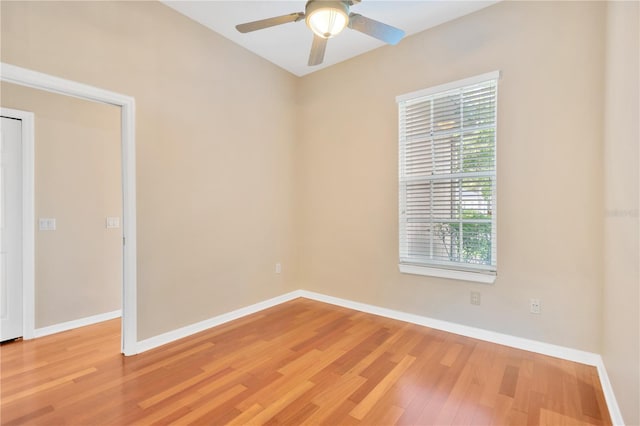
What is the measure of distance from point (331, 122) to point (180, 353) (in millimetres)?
3051

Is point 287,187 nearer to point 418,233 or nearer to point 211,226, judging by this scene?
point 211,226

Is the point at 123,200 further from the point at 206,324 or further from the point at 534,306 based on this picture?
the point at 534,306

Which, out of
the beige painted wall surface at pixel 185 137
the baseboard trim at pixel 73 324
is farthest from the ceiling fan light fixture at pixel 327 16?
the baseboard trim at pixel 73 324

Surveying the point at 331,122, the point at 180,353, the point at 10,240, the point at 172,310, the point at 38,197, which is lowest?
the point at 180,353

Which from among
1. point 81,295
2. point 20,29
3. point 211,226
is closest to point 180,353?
point 211,226

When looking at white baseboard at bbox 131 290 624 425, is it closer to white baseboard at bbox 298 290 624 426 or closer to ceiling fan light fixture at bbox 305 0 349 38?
white baseboard at bbox 298 290 624 426

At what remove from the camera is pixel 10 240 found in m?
2.81

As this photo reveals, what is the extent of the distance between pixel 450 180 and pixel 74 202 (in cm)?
402

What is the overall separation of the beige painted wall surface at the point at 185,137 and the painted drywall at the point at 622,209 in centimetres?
316

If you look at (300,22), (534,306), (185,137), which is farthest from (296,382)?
(300,22)

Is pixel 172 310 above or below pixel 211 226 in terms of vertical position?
below

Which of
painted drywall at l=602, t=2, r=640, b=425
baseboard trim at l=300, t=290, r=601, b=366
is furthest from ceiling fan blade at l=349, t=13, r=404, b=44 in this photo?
baseboard trim at l=300, t=290, r=601, b=366

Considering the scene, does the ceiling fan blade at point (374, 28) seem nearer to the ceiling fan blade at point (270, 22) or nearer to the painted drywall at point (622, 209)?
the ceiling fan blade at point (270, 22)

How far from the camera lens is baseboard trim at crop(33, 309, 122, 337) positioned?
2920 millimetres
